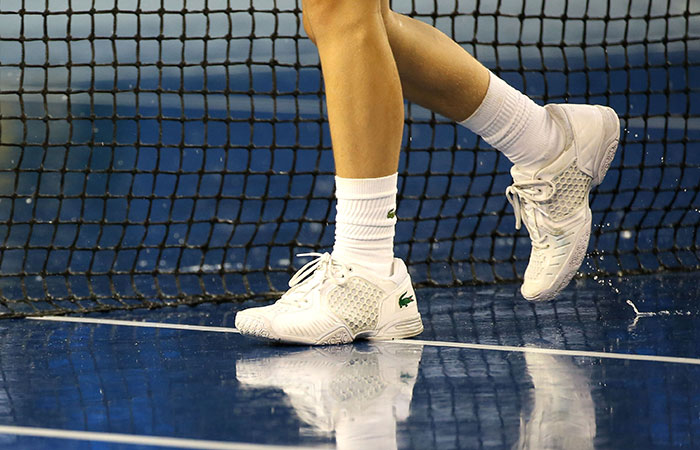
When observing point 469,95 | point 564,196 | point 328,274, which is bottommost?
point 328,274

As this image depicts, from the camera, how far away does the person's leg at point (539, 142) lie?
146cm

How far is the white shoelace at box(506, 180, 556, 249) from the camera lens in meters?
1.49

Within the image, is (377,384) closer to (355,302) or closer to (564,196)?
(355,302)

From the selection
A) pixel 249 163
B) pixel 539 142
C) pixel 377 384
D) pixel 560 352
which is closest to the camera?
pixel 377 384

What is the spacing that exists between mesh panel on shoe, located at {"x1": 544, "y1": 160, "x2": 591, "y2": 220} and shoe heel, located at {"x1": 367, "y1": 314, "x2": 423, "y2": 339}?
0.27 metres

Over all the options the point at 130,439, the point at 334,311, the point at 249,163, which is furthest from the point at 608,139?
the point at 130,439

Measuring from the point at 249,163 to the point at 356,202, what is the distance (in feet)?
2.42

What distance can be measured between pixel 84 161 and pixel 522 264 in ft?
8.31

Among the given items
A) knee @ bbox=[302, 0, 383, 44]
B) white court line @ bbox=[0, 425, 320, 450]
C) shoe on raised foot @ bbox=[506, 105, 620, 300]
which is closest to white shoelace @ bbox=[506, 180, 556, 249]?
shoe on raised foot @ bbox=[506, 105, 620, 300]

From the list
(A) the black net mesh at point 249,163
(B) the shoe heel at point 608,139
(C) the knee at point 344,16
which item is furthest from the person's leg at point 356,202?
(A) the black net mesh at point 249,163

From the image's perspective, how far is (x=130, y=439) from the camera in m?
0.94

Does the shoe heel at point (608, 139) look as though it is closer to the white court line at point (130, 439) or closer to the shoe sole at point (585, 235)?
the shoe sole at point (585, 235)

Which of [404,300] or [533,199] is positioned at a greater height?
[533,199]

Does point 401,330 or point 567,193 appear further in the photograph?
point 567,193
